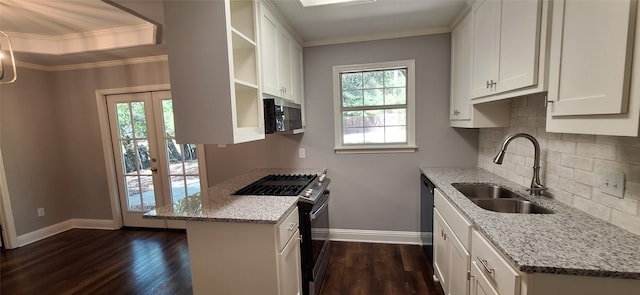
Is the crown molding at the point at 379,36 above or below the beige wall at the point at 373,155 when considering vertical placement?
above

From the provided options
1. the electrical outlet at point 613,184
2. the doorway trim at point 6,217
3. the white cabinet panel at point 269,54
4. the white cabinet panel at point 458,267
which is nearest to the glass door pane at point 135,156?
the doorway trim at point 6,217

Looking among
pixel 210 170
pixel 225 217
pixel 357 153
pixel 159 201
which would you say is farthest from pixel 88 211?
pixel 357 153

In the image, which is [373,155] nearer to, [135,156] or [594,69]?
[594,69]

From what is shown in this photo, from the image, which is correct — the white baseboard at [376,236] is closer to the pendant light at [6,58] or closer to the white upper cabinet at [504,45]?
the white upper cabinet at [504,45]

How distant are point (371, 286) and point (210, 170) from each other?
2.34 metres

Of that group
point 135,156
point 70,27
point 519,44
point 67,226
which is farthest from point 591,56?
point 67,226

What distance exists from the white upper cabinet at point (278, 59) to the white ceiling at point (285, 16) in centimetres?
14

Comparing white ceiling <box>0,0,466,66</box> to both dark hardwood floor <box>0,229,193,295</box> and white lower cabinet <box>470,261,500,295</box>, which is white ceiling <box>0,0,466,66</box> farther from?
dark hardwood floor <box>0,229,193,295</box>

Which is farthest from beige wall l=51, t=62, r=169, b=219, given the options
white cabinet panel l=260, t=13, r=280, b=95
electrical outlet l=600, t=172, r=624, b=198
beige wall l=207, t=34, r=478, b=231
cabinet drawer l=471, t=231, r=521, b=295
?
electrical outlet l=600, t=172, r=624, b=198

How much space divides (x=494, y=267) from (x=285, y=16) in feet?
7.54

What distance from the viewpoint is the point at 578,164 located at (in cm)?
140

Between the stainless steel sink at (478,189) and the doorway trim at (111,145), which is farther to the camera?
the doorway trim at (111,145)

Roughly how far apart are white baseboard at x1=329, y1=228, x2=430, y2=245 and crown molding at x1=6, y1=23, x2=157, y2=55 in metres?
2.97

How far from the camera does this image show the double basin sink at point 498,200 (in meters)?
1.59
